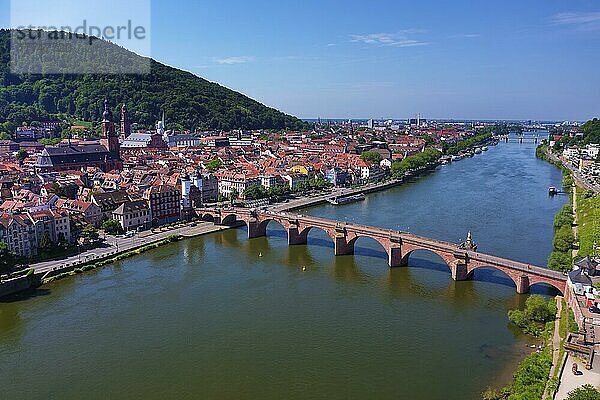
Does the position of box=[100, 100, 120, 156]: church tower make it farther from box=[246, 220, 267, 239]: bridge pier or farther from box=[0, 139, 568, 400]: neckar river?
box=[0, 139, 568, 400]: neckar river

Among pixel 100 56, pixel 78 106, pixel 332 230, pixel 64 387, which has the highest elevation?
pixel 100 56

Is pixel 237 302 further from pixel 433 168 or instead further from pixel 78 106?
pixel 78 106

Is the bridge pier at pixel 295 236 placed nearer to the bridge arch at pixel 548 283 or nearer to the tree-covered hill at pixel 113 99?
the bridge arch at pixel 548 283

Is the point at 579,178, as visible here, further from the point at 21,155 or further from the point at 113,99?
the point at 113,99

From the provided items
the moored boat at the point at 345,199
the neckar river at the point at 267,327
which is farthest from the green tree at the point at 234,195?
the neckar river at the point at 267,327

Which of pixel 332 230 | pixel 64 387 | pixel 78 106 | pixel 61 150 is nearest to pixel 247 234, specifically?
pixel 332 230

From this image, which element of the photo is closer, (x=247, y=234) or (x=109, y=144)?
(x=247, y=234)

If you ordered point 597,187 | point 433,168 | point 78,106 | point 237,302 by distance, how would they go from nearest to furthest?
point 237,302 → point 597,187 → point 433,168 → point 78,106
